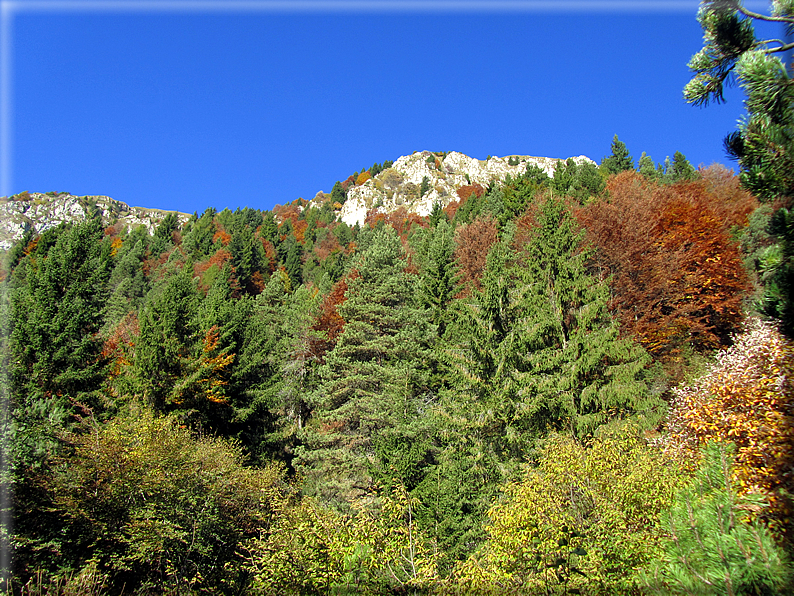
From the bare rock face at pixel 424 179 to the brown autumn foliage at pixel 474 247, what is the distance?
83470 millimetres

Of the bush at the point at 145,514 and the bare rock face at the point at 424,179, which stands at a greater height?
the bare rock face at the point at 424,179

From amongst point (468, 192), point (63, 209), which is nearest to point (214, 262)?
point (468, 192)

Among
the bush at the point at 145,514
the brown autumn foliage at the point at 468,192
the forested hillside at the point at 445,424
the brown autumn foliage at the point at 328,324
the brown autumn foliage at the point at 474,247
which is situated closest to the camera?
the forested hillside at the point at 445,424

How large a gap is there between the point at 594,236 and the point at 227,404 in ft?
80.1

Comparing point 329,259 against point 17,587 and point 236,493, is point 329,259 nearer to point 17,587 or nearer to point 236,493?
point 236,493

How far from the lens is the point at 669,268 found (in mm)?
24969

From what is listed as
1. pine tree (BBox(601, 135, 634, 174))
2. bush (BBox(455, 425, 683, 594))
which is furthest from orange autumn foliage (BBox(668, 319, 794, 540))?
pine tree (BBox(601, 135, 634, 174))

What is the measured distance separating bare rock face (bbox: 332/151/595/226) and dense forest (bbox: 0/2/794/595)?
9418 centimetres

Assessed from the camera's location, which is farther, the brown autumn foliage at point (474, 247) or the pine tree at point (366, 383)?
the brown autumn foliage at point (474, 247)

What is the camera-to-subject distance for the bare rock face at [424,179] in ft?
424

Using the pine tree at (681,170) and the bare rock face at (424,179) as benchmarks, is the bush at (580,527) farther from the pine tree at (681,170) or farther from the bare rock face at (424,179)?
the bare rock face at (424,179)

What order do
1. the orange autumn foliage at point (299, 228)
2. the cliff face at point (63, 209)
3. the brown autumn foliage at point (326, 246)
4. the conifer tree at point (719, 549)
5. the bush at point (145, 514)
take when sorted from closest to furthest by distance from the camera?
the conifer tree at point (719, 549), the bush at point (145, 514), the brown autumn foliage at point (326, 246), the orange autumn foliage at point (299, 228), the cliff face at point (63, 209)

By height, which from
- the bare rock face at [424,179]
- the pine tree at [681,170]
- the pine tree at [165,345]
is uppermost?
the bare rock face at [424,179]

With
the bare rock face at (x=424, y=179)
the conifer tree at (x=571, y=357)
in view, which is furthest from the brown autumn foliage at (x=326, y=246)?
the conifer tree at (x=571, y=357)
